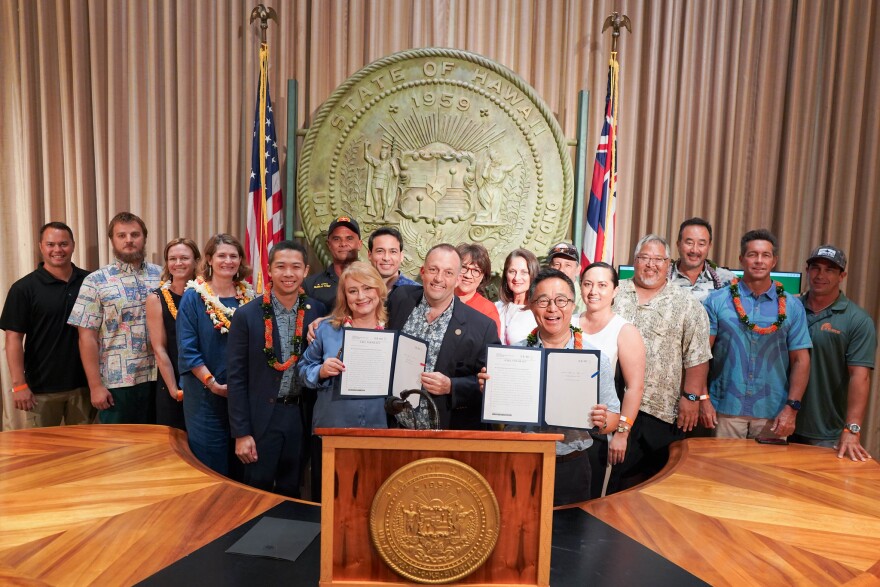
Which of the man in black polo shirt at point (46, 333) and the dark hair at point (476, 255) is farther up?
the dark hair at point (476, 255)

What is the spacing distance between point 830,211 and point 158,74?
5.44 meters

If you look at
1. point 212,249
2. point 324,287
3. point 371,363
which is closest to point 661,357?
point 371,363

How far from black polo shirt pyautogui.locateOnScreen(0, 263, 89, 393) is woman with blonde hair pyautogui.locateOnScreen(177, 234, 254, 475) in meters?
1.19

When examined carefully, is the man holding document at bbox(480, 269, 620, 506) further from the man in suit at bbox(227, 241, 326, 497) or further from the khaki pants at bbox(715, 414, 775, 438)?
the khaki pants at bbox(715, 414, 775, 438)

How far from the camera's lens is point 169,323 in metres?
3.43

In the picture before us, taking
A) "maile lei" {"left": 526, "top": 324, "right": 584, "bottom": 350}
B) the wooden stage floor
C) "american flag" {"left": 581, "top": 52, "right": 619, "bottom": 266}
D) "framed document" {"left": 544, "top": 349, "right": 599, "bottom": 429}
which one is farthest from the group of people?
"american flag" {"left": 581, "top": 52, "right": 619, "bottom": 266}

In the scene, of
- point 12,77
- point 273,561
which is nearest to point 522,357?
point 273,561

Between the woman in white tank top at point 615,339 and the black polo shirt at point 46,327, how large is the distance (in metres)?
3.17

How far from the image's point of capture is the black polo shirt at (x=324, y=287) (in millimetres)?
3275

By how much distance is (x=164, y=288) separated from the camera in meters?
3.42

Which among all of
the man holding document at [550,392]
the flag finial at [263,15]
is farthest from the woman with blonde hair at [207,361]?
the flag finial at [263,15]

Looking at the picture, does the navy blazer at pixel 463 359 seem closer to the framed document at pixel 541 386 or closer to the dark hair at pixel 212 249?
the framed document at pixel 541 386

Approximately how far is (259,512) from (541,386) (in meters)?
1.02

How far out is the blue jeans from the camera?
3.06m
